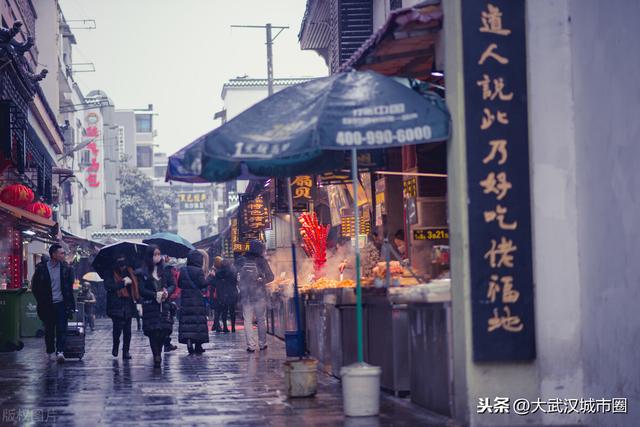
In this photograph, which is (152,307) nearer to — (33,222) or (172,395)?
(172,395)

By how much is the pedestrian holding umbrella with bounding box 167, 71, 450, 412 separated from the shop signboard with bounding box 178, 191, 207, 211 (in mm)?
128292

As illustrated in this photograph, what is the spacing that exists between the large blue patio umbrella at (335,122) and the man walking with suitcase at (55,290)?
8.07 meters

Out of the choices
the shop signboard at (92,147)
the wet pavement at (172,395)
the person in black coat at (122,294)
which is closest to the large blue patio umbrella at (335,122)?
the wet pavement at (172,395)

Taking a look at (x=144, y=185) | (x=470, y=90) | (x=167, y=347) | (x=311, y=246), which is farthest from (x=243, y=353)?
(x=144, y=185)

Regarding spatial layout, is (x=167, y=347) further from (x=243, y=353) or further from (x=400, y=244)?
(x=400, y=244)

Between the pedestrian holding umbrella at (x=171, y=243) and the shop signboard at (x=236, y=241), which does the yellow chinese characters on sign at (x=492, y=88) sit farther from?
the shop signboard at (x=236, y=241)

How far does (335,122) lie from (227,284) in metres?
17.4

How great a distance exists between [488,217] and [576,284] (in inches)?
44.9

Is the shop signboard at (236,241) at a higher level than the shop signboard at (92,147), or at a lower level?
lower

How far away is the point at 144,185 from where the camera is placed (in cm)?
10069

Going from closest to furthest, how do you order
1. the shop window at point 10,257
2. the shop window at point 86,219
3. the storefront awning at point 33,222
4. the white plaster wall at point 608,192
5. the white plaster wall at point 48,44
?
1. the white plaster wall at point 608,192
2. the storefront awning at point 33,222
3. the shop window at point 10,257
4. the white plaster wall at point 48,44
5. the shop window at point 86,219

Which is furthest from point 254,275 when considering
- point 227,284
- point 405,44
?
point 405,44

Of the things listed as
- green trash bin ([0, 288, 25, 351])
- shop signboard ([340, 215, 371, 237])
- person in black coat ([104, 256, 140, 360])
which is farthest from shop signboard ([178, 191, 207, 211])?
person in black coat ([104, 256, 140, 360])

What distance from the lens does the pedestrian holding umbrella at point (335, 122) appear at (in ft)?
33.4
